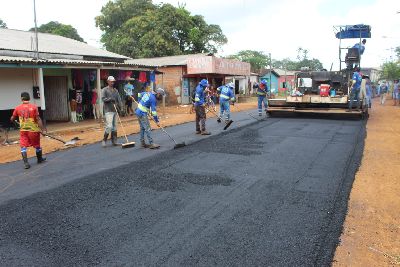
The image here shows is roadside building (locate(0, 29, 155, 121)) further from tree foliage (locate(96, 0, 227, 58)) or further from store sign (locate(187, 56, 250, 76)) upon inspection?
tree foliage (locate(96, 0, 227, 58))

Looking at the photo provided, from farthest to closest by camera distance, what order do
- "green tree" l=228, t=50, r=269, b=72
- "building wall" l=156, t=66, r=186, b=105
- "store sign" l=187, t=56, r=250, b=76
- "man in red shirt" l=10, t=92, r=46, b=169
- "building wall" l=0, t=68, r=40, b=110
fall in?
"green tree" l=228, t=50, r=269, b=72, "building wall" l=156, t=66, r=186, b=105, "store sign" l=187, t=56, r=250, b=76, "building wall" l=0, t=68, r=40, b=110, "man in red shirt" l=10, t=92, r=46, b=169

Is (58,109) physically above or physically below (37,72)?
below

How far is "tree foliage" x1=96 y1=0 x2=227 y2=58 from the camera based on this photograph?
35.1 meters

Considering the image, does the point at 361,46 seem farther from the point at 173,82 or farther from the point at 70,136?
the point at 173,82

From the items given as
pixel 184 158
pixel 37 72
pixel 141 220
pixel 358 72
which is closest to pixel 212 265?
pixel 141 220

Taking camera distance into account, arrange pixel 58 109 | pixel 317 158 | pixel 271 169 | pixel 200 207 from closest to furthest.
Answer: pixel 200 207, pixel 271 169, pixel 317 158, pixel 58 109

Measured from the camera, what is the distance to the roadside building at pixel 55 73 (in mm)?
13742

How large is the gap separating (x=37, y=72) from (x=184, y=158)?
8951 mm

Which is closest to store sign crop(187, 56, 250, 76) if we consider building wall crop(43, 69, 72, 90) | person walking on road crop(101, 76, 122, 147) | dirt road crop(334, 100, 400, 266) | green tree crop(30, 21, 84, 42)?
building wall crop(43, 69, 72, 90)

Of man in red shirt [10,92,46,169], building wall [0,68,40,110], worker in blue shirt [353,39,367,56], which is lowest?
man in red shirt [10,92,46,169]

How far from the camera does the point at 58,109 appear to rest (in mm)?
17094

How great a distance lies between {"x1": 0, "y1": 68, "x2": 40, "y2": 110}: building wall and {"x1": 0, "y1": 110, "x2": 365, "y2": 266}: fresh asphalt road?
6.74m

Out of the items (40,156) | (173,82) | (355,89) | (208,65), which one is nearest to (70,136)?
(40,156)

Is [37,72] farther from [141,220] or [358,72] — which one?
[358,72]
